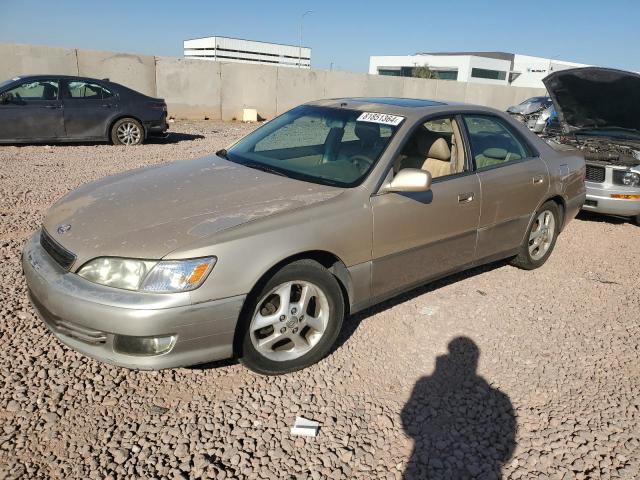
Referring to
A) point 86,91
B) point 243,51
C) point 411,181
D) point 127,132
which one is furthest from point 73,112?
point 243,51

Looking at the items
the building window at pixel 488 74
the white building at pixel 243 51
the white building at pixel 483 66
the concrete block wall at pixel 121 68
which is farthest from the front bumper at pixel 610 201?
the white building at pixel 243 51

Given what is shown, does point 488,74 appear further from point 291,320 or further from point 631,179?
point 291,320

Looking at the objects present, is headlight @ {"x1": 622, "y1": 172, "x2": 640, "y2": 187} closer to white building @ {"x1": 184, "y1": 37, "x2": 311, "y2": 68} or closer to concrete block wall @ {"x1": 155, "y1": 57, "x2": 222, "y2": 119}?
concrete block wall @ {"x1": 155, "y1": 57, "x2": 222, "y2": 119}

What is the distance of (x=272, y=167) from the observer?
3.70 meters

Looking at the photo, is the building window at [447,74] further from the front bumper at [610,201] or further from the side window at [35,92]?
the front bumper at [610,201]

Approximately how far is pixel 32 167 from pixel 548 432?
848 cm

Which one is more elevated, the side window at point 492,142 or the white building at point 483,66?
the white building at point 483,66

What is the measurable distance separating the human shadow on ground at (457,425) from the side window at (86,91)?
991 centimetres

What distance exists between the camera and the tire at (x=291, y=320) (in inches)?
110

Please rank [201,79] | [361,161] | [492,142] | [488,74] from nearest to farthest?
1. [361,161]
2. [492,142]
3. [201,79]
4. [488,74]

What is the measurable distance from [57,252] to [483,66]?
92.1m

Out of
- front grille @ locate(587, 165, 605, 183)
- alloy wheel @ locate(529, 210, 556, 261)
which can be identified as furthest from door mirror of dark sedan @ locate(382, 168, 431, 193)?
front grille @ locate(587, 165, 605, 183)

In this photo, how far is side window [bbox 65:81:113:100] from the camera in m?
10.4

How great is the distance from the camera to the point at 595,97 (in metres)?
6.73
